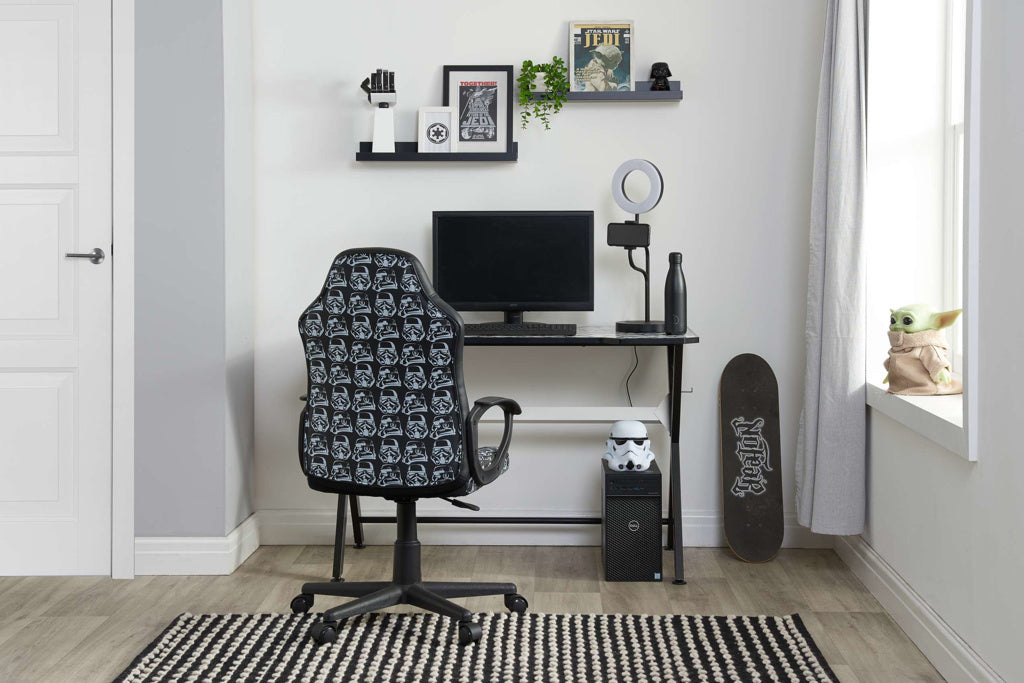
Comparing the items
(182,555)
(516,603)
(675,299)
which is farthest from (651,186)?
(182,555)

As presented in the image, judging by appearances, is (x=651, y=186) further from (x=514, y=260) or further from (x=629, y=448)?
(x=629, y=448)

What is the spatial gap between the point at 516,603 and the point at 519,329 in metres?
0.92

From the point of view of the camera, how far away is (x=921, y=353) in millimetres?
2768

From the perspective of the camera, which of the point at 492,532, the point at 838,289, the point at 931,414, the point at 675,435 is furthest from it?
the point at 492,532

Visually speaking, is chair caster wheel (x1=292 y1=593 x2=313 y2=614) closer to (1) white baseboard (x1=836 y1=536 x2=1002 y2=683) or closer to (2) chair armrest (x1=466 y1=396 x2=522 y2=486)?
(2) chair armrest (x1=466 y1=396 x2=522 y2=486)

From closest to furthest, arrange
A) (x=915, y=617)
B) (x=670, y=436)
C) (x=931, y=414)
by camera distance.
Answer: (x=931, y=414), (x=915, y=617), (x=670, y=436)

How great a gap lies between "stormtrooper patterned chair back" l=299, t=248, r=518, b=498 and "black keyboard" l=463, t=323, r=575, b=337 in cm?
60

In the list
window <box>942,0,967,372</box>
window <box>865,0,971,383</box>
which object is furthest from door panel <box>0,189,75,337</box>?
window <box>942,0,967,372</box>

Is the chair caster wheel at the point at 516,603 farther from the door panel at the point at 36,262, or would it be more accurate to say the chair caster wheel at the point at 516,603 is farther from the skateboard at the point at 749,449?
the door panel at the point at 36,262

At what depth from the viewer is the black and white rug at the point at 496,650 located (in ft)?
7.89

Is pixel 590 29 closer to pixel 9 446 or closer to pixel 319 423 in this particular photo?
pixel 319 423

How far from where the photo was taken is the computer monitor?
11.0ft

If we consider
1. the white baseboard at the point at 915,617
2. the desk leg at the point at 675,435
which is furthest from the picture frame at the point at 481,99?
the white baseboard at the point at 915,617

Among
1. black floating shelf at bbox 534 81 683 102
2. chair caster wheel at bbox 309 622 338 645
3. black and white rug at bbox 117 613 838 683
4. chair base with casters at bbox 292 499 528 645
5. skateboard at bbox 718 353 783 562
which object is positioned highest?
black floating shelf at bbox 534 81 683 102
